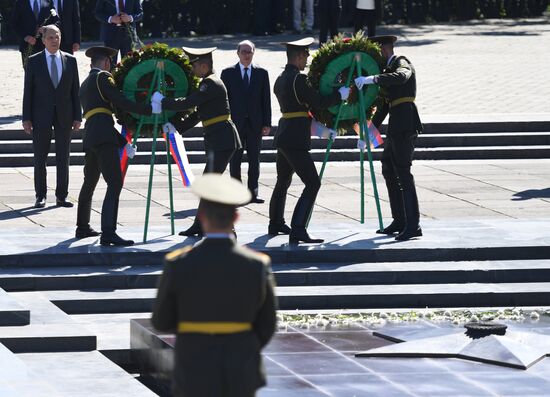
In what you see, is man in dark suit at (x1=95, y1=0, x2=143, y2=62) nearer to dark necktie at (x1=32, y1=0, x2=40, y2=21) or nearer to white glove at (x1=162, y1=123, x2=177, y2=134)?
dark necktie at (x1=32, y1=0, x2=40, y2=21)

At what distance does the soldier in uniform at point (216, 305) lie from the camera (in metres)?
6.55

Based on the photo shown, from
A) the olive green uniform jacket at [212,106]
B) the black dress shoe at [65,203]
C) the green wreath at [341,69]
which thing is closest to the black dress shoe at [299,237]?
the olive green uniform jacket at [212,106]

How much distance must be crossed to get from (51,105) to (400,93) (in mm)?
4160

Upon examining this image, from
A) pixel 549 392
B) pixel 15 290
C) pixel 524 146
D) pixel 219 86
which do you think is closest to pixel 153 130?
pixel 219 86

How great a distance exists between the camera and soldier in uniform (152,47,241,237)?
44.8ft

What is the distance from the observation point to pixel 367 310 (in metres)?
12.6

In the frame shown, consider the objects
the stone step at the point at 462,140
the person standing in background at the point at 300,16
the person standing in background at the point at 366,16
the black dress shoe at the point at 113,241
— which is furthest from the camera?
the person standing in background at the point at 300,16

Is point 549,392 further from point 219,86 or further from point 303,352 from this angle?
point 219,86

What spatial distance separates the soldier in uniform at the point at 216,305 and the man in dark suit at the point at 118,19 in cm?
1375

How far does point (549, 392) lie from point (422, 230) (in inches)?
206

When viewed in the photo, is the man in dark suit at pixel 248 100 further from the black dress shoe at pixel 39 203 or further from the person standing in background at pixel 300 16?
the person standing in background at pixel 300 16

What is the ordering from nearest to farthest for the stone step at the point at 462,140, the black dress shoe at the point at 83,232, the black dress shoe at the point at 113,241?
the black dress shoe at the point at 113,241 < the black dress shoe at the point at 83,232 < the stone step at the point at 462,140

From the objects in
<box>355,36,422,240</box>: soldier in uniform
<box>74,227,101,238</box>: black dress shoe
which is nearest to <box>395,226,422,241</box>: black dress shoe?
<box>355,36,422,240</box>: soldier in uniform

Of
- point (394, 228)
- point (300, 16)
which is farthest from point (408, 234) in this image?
point (300, 16)
